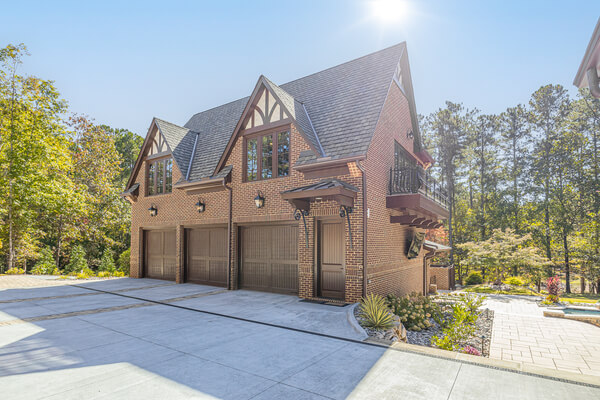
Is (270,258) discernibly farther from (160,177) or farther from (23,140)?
(23,140)

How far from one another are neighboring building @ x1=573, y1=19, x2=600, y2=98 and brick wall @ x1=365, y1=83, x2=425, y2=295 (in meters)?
5.52

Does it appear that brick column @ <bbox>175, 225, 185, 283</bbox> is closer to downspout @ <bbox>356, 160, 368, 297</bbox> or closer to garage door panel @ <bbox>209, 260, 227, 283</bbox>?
garage door panel @ <bbox>209, 260, 227, 283</bbox>

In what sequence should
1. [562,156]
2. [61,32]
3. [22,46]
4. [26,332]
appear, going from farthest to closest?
[562,156], [22,46], [61,32], [26,332]

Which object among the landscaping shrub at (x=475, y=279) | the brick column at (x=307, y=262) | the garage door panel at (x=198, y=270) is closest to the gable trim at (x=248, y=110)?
the brick column at (x=307, y=262)

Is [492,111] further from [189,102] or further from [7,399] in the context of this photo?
[7,399]

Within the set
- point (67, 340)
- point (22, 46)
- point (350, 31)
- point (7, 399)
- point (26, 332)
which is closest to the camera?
point (7, 399)

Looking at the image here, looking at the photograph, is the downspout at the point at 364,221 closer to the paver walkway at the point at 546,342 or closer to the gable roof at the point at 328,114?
the gable roof at the point at 328,114

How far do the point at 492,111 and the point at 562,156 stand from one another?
27.6 ft

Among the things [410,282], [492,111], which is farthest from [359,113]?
[492,111]

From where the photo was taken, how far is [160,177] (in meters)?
16.1

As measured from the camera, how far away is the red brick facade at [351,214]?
31.5ft

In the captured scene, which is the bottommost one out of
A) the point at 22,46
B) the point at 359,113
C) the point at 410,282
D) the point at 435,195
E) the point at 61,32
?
the point at 410,282

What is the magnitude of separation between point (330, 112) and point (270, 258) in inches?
A: 221

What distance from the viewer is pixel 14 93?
18812mm
